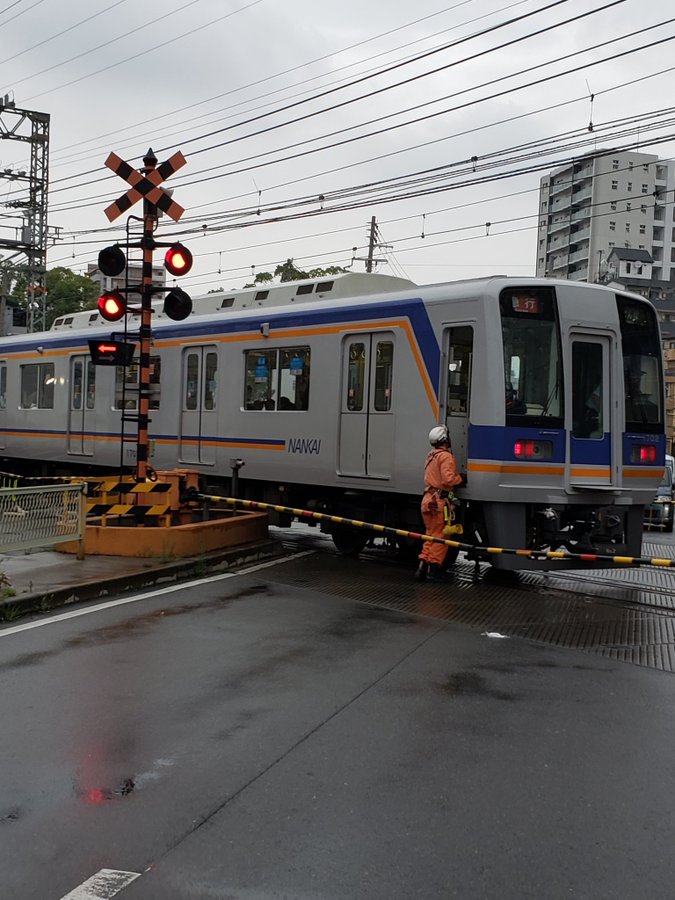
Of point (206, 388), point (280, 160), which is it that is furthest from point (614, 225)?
point (206, 388)

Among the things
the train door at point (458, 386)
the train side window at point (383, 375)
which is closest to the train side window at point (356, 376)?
the train side window at point (383, 375)

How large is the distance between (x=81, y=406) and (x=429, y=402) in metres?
9.11

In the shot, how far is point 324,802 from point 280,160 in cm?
1856

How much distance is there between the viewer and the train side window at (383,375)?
1169 cm

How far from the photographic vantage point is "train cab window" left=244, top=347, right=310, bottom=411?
13.0 m

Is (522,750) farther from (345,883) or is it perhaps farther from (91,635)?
(91,635)

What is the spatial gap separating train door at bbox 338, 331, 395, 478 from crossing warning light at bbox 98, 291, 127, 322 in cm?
290

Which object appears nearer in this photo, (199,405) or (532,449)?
(532,449)

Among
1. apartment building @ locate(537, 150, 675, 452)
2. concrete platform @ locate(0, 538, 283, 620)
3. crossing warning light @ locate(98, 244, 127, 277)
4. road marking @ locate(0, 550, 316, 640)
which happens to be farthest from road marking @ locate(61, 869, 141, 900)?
apartment building @ locate(537, 150, 675, 452)

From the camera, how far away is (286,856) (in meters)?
3.79

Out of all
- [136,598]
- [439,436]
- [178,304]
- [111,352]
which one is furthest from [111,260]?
[439,436]

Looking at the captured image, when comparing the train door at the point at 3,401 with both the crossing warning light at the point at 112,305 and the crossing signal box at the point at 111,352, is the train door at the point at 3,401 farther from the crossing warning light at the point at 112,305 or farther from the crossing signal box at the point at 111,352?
the crossing warning light at the point at 112,305

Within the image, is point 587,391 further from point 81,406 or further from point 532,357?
point 81,406

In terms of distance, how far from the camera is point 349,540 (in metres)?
12.9
